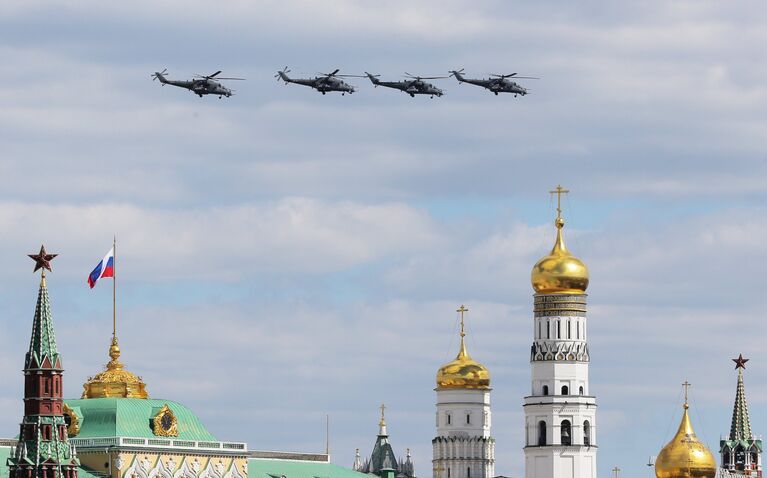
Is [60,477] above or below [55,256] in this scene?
below

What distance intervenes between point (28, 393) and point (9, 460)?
397 centimetres

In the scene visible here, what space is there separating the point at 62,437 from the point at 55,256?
10.8 m

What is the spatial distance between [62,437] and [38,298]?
297 inches

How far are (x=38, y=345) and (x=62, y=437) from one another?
200 inches

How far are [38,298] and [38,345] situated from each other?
2.51 metres

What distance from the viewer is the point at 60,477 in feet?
624

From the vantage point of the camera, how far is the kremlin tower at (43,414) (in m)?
190

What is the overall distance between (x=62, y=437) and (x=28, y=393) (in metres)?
3.00

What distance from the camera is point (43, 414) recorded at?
628 ft

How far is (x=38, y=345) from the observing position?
192875 millimetres

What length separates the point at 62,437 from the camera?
19262 centimetres

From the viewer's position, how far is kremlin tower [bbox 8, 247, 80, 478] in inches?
7485

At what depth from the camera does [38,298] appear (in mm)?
193000

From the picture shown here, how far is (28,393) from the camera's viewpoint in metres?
192
